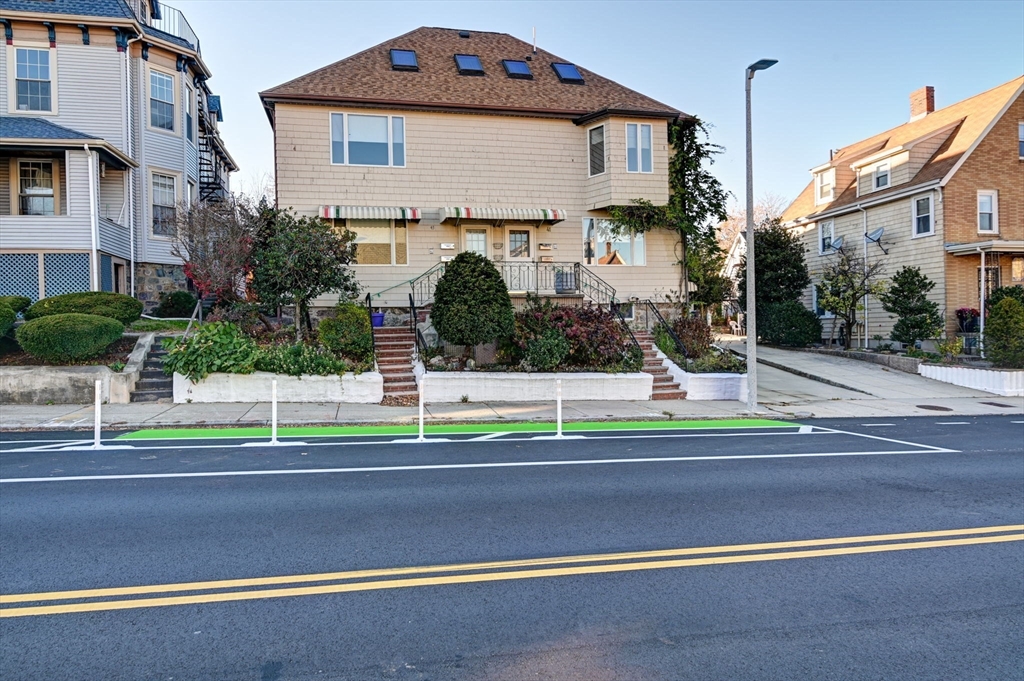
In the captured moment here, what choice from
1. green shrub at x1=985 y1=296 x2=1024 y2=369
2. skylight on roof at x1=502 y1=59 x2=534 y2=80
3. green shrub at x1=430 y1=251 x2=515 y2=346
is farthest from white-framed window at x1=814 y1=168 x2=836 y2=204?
green shrub at x1=430 y1=251 x2=515 y2=346

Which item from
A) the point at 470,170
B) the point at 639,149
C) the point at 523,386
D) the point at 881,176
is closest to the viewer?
the point at 523,386

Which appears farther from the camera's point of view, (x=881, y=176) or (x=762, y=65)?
(x=881, y=176)

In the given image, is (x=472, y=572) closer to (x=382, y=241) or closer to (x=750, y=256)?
(x=750, y=256)

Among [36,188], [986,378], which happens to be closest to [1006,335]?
[986,378]

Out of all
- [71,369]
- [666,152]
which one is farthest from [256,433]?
[666,152]

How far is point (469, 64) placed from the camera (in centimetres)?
2333

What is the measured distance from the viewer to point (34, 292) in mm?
19891

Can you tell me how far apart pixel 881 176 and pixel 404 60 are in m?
19.6

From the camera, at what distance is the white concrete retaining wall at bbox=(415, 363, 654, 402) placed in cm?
1630

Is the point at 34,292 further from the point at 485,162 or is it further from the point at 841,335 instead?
the point at 841,335

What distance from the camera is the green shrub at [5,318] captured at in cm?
1499

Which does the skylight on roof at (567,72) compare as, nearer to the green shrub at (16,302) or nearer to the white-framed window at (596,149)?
the white-framed window at (596,149)

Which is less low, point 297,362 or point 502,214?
→ point 502,214

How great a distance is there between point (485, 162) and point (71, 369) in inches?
493
